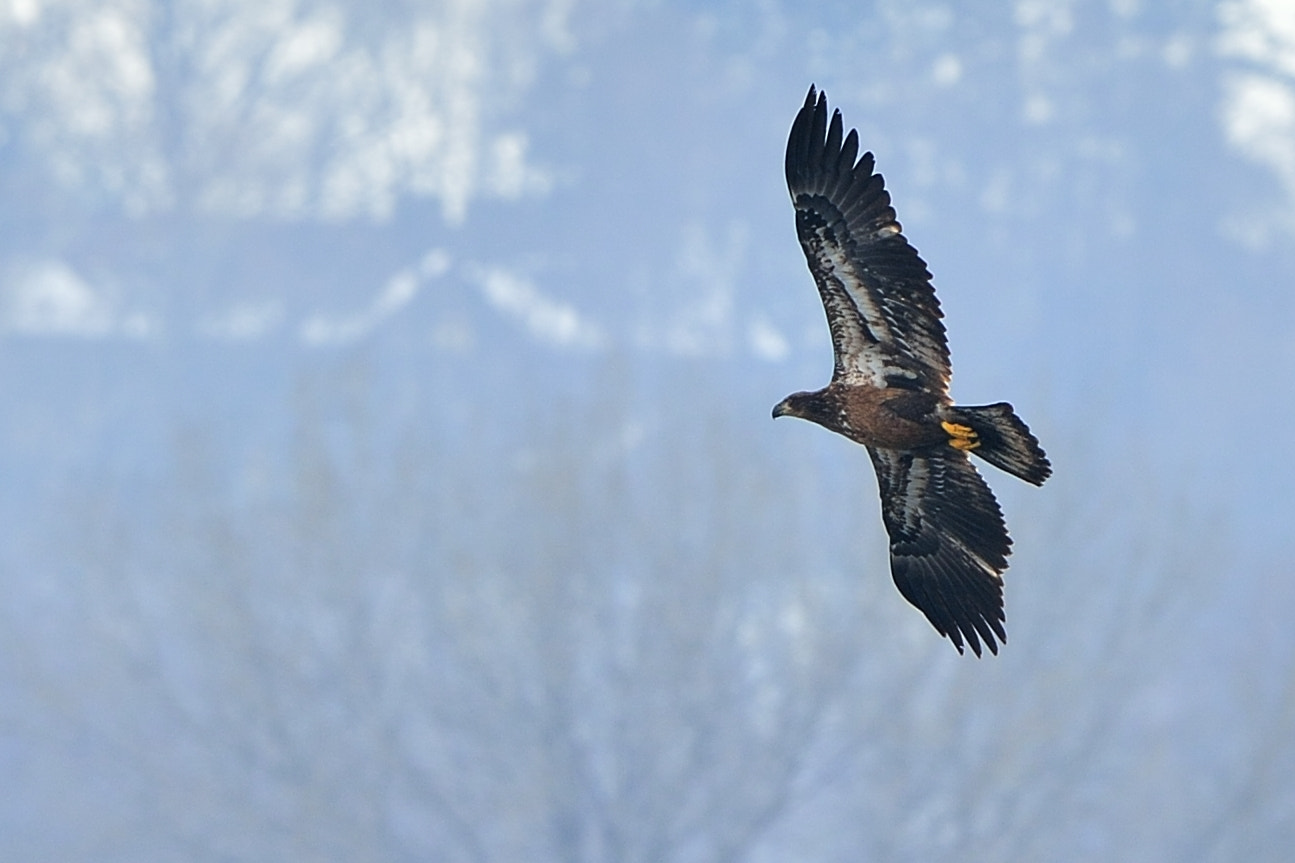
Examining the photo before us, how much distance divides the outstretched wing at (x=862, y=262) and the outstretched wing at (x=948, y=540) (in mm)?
542

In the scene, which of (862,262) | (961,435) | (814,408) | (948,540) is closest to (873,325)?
(862,262)

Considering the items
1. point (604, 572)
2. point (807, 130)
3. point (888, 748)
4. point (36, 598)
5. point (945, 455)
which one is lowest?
point (945, 455)

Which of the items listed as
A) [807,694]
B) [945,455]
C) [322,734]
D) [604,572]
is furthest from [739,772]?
[945,455]

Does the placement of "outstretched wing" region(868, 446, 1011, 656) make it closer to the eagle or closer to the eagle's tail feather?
the eagle

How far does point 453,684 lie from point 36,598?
11.5 m

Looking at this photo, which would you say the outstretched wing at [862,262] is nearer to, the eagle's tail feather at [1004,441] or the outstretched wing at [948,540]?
the eagle's tail feather at [1004,441]

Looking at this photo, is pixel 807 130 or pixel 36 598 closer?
pixel 807 130

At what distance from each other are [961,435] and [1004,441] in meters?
0.20

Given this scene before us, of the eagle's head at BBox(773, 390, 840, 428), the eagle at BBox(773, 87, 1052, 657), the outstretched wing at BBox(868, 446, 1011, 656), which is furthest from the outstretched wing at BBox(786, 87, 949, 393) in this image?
the outstretched wing at BBox(868, 446, 1011, 656)

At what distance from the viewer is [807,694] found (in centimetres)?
2827

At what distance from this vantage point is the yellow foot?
721 centimetres

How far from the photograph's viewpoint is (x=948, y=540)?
26.4 feet

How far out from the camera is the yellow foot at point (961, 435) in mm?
7207

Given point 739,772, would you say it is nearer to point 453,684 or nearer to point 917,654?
point 917,654
